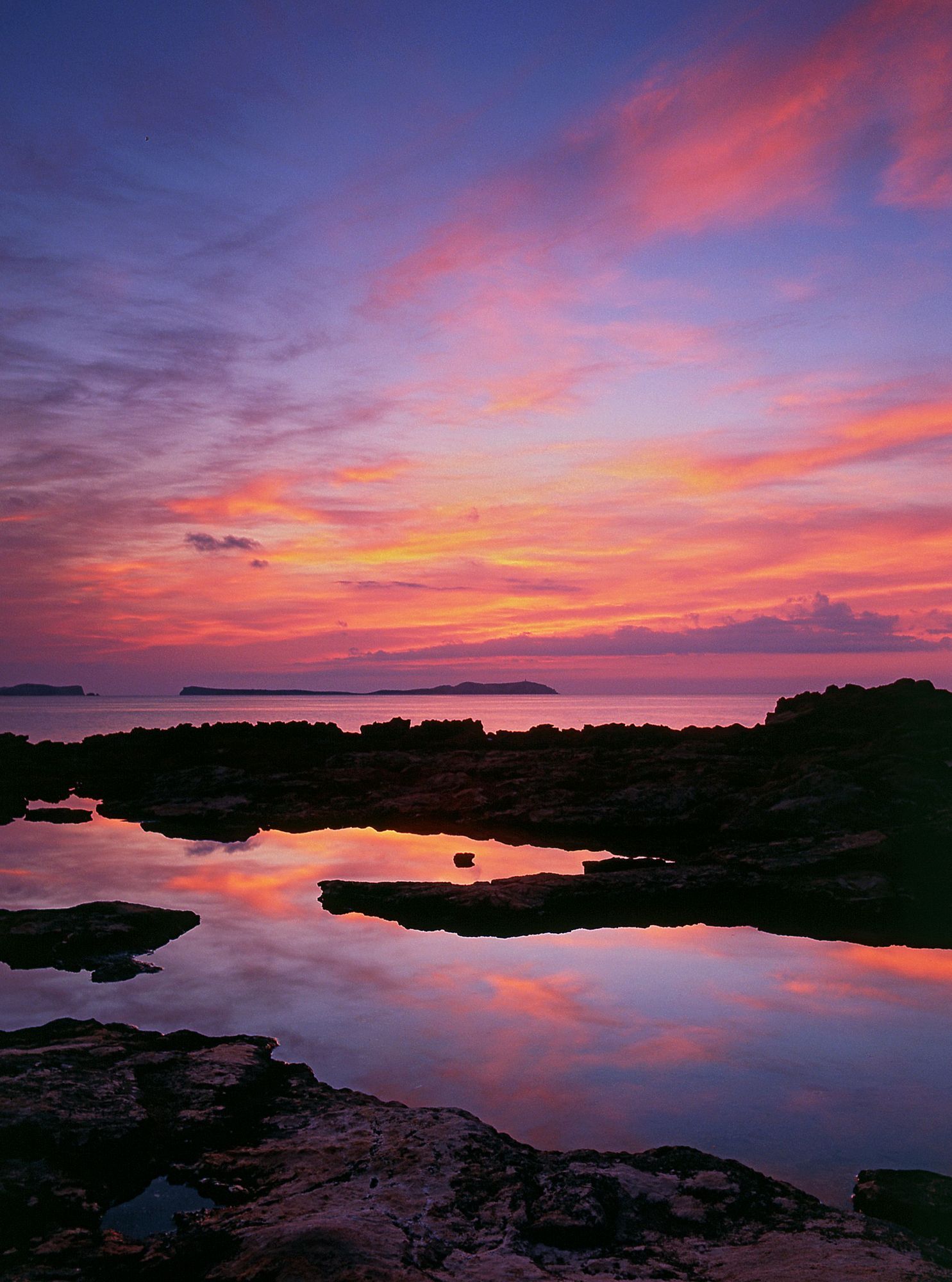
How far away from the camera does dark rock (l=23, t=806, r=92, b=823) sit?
32.7 meters

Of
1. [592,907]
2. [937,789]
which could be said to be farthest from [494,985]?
[937,789]

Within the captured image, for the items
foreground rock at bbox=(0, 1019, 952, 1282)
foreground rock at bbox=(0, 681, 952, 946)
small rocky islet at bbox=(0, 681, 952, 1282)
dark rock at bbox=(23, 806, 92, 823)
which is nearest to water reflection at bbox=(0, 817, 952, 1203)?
small rocky islet at bbox=(0, 681, 952, 1282)

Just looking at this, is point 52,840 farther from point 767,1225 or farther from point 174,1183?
point 767,1225

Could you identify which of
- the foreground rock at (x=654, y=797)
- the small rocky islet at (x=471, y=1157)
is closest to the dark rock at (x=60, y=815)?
the foreground rock at (x=654, y=797)

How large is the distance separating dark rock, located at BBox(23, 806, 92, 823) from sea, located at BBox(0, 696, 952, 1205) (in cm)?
1172

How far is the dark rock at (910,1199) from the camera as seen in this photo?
724cm

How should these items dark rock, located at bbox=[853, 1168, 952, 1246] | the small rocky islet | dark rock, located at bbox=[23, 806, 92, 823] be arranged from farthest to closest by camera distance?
dark rock, located at bbox=[23, 806, 92, 823], dark rock, located at bbox=[853, 1168, 952, 1246], the small rocky islet

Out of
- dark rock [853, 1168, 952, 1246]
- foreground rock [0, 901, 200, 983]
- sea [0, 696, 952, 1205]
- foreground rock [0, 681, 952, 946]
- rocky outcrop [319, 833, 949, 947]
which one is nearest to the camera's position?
dark rock [853, 1168, 952, 1246]

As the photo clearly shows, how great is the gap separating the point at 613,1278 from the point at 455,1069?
495 cm

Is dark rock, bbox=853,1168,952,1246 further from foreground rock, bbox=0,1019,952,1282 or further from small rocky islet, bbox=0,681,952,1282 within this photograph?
foreground rock, bbox=0,1019,952,1282

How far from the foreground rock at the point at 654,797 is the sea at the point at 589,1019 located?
1.92 metres

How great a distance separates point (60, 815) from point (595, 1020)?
27.1m

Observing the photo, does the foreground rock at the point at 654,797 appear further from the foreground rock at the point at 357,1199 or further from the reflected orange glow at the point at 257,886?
the foreground rock at the point at 357,1199

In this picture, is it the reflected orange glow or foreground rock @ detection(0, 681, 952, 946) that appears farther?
the reflected orange glow
